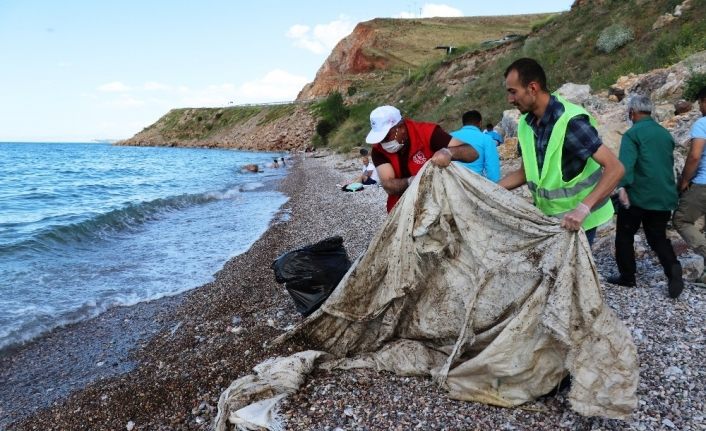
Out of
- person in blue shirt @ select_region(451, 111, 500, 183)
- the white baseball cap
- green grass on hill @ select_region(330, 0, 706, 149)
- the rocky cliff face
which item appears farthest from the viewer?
the rocky cliff face

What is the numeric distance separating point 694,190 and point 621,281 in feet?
3.93

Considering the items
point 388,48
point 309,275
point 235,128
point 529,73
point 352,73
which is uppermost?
point 388,48

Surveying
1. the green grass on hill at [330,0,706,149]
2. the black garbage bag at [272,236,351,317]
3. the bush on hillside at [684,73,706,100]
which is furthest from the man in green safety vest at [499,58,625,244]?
the green grass on hill at [330,0,706,149]

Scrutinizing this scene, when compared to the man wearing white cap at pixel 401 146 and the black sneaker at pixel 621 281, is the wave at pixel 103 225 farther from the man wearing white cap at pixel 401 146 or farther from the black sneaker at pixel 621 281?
the black sneaker at pixel 621 281

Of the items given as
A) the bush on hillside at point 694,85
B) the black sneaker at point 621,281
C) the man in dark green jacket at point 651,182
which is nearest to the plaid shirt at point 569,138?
the man in dark green jacket at point 651,182

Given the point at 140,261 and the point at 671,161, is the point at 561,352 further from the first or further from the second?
the point at 140,261

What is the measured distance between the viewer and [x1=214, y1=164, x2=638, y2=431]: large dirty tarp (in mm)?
2938

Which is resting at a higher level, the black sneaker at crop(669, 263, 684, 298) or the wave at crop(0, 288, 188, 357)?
the black sneaker at crop(669, 263, 684, 298)

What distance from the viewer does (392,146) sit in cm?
405

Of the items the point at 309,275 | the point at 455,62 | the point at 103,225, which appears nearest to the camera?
the point at 309,275

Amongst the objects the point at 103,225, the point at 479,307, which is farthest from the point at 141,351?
the point at 103,225

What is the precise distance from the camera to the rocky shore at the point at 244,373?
10.5 feet

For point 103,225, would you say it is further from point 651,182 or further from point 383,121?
point 651,182

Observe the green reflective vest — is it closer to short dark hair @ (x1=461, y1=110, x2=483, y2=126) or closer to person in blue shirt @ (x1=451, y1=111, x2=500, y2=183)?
person in blue shirt @ (x1=451, y1=111, x2=500, y2=183)
